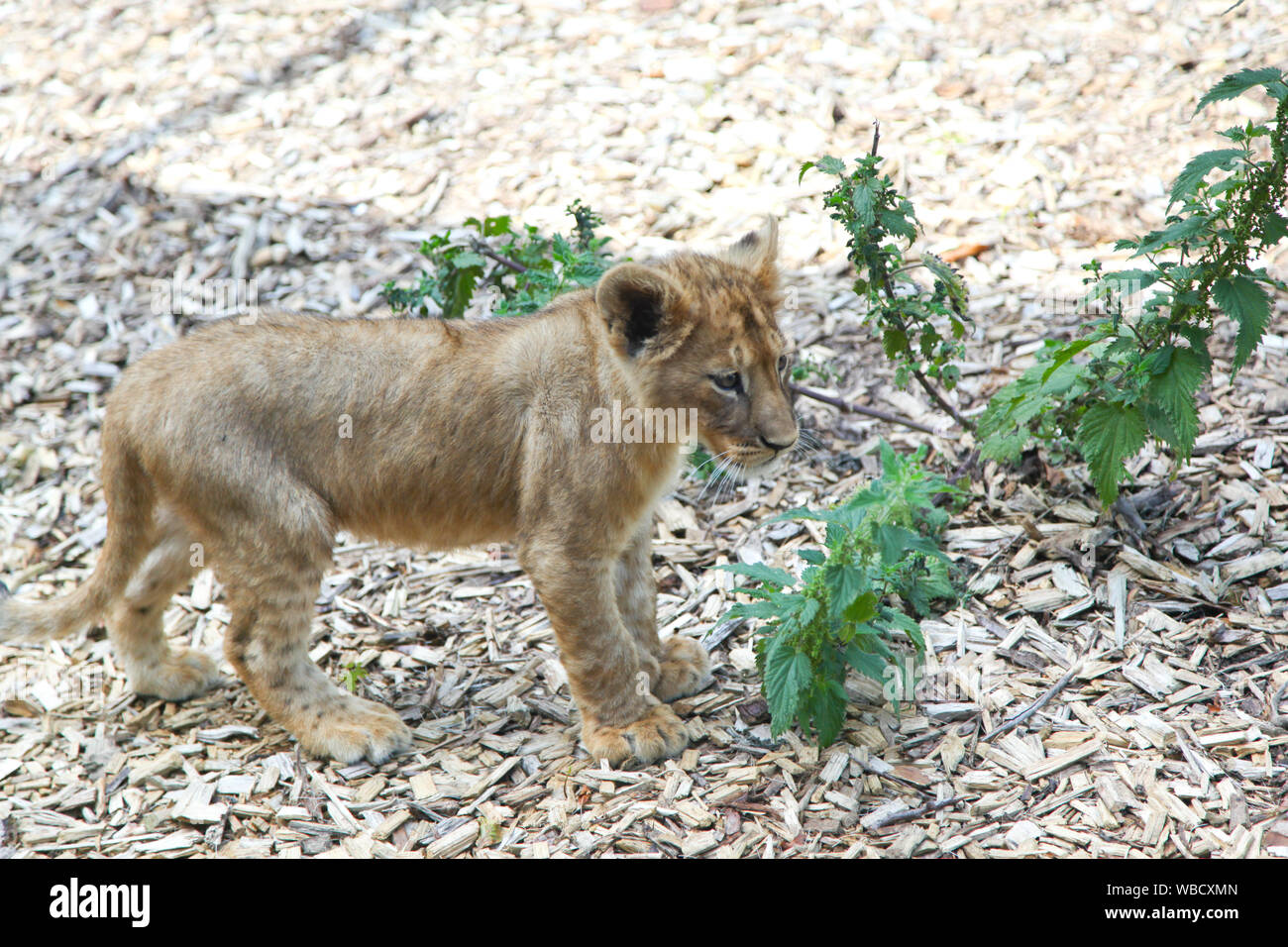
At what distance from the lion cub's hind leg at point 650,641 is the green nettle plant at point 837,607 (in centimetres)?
60

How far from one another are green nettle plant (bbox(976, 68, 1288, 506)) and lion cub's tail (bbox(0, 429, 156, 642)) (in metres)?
4.05

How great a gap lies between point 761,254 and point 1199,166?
1.91 m

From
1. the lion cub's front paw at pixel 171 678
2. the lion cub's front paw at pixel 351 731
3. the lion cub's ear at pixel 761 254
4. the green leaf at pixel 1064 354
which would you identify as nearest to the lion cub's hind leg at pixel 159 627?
the lion cub's front paw at pixel 171 678

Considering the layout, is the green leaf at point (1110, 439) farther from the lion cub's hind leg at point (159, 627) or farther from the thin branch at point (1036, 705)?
the lion cub's hind leg at point (159, 627)

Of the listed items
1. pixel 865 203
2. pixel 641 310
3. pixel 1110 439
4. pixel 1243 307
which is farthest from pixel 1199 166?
pixel 641 310

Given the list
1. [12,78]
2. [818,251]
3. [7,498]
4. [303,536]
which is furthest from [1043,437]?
[12,78]

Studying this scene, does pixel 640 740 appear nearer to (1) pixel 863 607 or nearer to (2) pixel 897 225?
(1) pixel 863 607

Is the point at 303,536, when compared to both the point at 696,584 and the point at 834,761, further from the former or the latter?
the point at 834,761

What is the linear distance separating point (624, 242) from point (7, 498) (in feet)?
14.5

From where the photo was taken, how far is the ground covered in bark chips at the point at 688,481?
4.78 m

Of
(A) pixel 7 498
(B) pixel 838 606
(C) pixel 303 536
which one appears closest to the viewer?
(B) pixel 838 606

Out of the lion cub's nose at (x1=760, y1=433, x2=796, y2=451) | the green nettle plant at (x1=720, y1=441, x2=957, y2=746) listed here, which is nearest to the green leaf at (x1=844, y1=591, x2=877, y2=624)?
the green nettle plant at (x1=720, y1=441, x2=957, y2=746)

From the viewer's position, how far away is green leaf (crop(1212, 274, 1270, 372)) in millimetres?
4586

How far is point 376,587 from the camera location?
6602 mm
